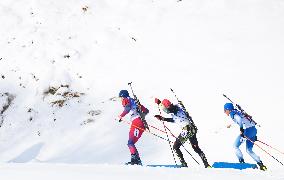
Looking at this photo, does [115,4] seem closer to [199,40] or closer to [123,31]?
[123,31]

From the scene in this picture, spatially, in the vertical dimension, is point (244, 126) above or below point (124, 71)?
below

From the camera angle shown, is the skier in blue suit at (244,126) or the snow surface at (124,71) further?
the snow surface at (124,71)

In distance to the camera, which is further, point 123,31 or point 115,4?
point 115,4

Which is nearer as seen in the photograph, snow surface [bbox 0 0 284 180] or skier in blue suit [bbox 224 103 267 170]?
skier in blue suit [bbox 224 103 267 170]

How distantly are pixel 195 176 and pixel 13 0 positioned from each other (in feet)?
62.7

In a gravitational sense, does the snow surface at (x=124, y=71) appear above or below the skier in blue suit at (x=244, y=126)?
above

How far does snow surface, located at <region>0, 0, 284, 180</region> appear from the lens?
1650 cm

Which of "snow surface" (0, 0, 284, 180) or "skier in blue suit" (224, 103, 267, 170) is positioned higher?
"snow surface" (0, 0, 284, 180)

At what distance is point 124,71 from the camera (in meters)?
20.4

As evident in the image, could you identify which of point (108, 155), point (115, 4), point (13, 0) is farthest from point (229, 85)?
point (13, 0)

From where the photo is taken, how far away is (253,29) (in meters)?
21.2

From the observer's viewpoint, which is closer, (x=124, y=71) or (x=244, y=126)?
(x=244, y=126)

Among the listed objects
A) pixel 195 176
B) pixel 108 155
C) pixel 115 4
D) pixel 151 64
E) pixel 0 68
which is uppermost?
pixel 115 4

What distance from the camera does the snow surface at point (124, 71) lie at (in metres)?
16.5
